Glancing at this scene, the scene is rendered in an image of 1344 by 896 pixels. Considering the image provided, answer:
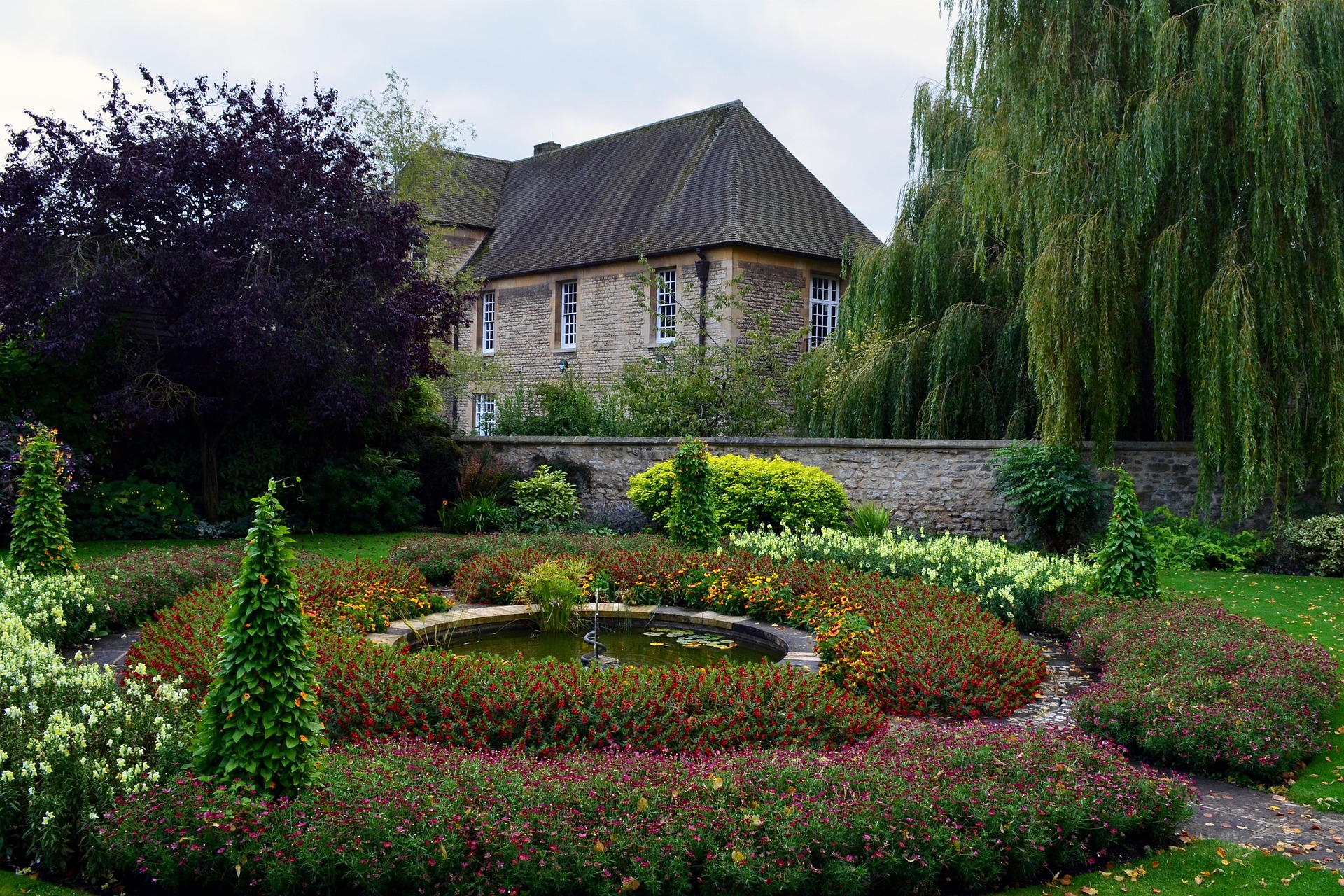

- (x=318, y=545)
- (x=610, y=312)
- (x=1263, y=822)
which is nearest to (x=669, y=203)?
(x=610, y=312)

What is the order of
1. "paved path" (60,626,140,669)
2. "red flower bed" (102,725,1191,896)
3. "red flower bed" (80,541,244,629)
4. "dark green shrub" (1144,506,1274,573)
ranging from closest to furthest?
"red flower bed" (102,725,1191,896), "paved path" (60,626,140,669), "red flower bed" (80,541,244,629), "dark green shrub" (1144,506,1274,573)

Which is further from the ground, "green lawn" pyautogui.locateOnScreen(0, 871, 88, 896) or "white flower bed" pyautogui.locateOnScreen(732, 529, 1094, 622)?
"white flower bed" pyautogui.locateOnScreen(732, 529, 1094, 622)

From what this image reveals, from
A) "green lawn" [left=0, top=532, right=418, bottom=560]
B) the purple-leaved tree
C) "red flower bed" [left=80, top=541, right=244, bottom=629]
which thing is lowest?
"green lawn" [left=0, top=532, right=418, bottom=560]

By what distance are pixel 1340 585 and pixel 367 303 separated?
12580 mm

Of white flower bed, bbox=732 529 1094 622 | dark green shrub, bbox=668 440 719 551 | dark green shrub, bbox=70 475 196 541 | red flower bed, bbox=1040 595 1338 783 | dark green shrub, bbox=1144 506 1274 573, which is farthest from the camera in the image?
dark green shrub, bbox=70 475 196 541

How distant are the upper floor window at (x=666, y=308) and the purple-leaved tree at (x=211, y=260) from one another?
9.82 m

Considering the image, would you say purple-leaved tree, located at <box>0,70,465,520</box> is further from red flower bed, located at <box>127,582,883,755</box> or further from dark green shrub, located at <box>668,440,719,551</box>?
red flower bed, located at <box>127,582,883,755</box>

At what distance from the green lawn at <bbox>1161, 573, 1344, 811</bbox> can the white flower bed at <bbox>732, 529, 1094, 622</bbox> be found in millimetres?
1554

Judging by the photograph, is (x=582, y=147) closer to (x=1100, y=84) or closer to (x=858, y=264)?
(x=858, y=264)

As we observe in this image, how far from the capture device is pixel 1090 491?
43.0 ft

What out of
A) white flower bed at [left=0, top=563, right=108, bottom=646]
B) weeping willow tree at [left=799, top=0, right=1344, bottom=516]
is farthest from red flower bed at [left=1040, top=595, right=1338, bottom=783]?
white flower bed at [left=0, top=563, right=108, bottom=646]

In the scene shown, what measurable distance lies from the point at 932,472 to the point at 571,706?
10070 millimetres

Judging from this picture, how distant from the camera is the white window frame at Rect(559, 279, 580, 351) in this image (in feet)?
90.7

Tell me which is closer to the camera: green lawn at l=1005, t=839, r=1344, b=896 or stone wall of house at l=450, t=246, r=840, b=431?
green lawn at l=1005, t=839, r=1344, b=896
